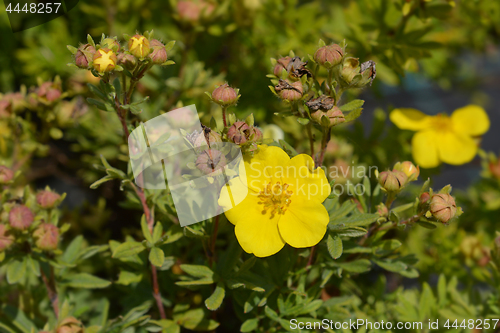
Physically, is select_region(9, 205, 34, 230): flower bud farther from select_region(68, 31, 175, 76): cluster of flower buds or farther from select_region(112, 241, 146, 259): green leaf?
select_region(68, 31, 175, 76): cluster of flower buds

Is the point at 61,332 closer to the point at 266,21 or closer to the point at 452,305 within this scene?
the point at 452,305

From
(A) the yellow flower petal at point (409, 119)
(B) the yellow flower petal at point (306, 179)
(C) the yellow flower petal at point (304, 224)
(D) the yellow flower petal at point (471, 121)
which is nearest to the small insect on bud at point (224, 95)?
(B) the yellow flower petal at point (306, 179)

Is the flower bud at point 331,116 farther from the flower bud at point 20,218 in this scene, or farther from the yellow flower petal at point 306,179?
the flower bud at point 20,218

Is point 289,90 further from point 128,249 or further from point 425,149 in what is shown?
point 425,149

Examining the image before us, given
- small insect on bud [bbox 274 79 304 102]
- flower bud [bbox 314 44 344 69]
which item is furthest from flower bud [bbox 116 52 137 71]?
flower bud [bbox 314 44 344 69]

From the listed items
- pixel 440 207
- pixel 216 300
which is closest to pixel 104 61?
pixel 216 300

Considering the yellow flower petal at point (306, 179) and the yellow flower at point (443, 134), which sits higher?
the yellow flower petal at point (306, 179)

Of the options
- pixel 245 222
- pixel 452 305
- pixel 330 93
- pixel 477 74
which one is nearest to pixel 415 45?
pixel 330 93
